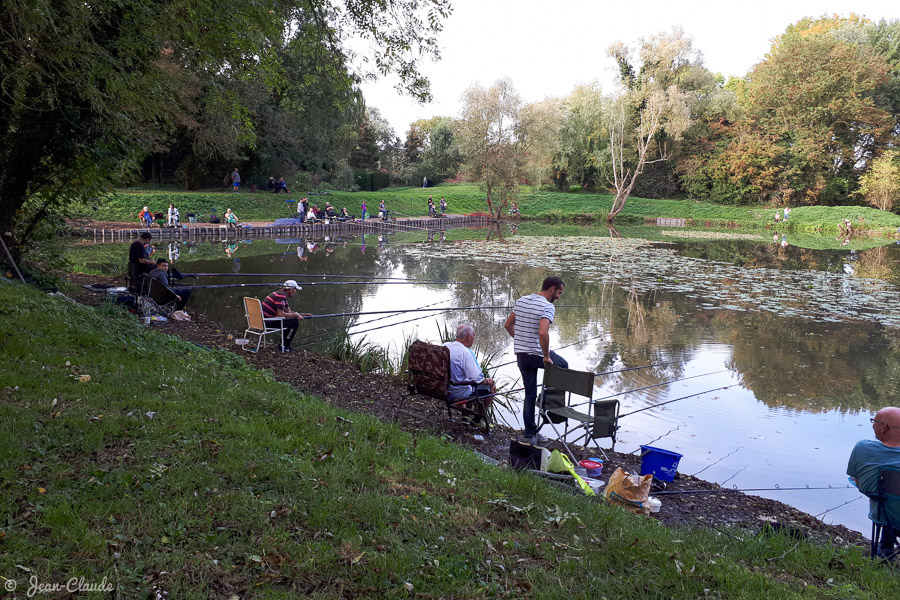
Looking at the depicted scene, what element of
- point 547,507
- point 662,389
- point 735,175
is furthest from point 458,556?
point 735,175

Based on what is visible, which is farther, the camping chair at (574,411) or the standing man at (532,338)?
the standing man at (532,338)

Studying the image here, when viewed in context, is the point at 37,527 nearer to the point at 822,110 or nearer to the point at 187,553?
the point at 187,553

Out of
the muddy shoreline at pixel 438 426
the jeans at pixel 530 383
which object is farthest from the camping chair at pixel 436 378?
the jeans at pixel 530 383

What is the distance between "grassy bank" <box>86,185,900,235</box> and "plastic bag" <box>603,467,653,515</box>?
2639 centimetres

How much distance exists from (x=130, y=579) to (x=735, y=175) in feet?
170

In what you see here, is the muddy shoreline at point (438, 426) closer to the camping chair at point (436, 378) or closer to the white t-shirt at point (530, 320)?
the camping chair at point (436, 378)

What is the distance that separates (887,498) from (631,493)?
1593 mm

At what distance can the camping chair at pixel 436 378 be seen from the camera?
584 cm

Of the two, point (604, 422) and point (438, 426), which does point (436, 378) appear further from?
point (604, 422)

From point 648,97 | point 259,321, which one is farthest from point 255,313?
point 648,97

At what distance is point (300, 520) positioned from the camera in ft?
10.6

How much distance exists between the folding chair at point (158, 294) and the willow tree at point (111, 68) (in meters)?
1.78

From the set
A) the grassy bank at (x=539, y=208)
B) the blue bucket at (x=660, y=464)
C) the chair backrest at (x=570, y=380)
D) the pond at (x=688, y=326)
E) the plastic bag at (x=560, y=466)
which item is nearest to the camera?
the plastic bag at (x=560, y=466)

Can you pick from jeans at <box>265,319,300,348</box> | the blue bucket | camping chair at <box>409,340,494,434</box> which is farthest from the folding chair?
the blue bucket
